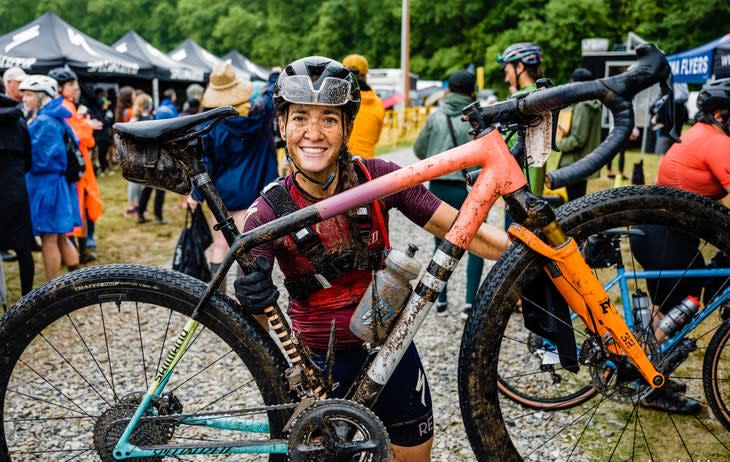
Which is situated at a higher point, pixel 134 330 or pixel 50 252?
pixel 50 252

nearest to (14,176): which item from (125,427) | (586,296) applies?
(125,427)

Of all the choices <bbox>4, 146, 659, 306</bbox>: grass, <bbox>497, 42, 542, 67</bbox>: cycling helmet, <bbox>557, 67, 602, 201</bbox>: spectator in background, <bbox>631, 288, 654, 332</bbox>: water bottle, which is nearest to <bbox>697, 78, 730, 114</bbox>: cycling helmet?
<bbox>631, 288, 654, 332</bbox>: water bottle

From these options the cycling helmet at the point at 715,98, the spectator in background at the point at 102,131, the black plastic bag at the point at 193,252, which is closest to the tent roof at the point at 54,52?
the spectator in background at the point at 102,131

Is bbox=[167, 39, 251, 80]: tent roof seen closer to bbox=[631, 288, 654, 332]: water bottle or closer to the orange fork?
bbox=[631, 288, 654, 332]: water bottle

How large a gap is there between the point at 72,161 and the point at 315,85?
543 cm

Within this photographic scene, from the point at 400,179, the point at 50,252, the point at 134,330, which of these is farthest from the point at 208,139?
the point at 400,179

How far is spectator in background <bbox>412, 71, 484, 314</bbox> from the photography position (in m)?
5.46

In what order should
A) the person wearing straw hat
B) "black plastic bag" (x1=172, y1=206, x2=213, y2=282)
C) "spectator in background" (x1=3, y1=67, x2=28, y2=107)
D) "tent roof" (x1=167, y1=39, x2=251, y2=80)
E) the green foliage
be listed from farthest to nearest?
1. the green foliage
2. "tent roof" (x1=167, y1=39, x2=251, y2=80)
3. "spectator in background" (x1=3, y1=67, x2=28, y2=107)
4. "black plastic bag" (x1=172, y1=206, x2=213, y2=282)
5. the person wearing straw hat

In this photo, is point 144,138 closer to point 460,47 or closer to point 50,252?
point 50,252

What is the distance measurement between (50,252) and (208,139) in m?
2.36

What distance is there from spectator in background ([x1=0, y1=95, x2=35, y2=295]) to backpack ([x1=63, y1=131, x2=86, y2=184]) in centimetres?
86

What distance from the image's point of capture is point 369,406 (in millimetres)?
2174

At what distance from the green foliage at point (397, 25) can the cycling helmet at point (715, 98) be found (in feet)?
101

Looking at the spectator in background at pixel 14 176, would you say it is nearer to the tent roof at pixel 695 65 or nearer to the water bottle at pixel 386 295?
the water bottle at pixel 386 295
